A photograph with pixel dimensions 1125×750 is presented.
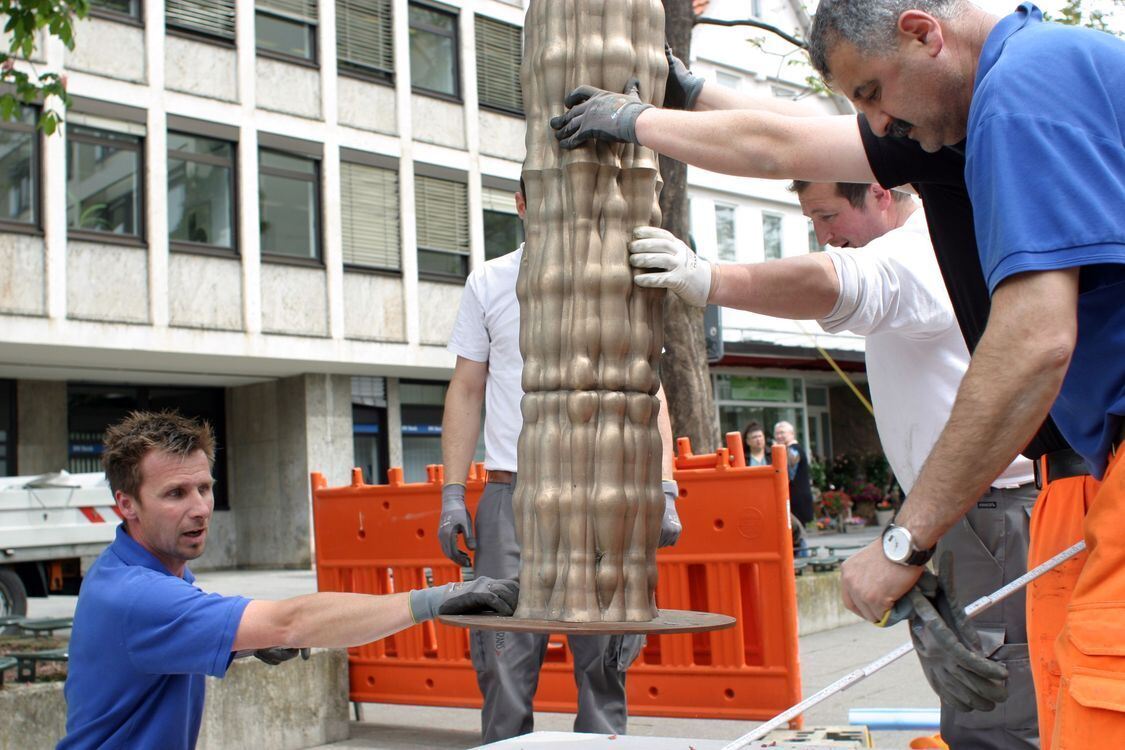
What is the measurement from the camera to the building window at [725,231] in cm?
2706

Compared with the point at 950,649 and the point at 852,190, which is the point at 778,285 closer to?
the point at 852,190

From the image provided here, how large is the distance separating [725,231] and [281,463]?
11740 millimetres

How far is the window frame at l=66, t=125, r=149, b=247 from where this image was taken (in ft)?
54.7

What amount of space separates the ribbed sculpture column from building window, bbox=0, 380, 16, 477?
1648 centimetres

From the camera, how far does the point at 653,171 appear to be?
2822 millimetres

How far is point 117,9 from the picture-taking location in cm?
1733

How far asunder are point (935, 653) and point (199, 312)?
54.6ft

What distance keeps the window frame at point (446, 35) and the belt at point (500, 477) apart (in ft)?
56.6

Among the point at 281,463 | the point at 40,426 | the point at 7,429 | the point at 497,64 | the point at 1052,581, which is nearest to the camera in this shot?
the point at 1052,581

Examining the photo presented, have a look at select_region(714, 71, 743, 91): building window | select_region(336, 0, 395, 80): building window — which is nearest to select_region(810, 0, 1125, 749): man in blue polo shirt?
select_region(336, 0, 395, 80): building window

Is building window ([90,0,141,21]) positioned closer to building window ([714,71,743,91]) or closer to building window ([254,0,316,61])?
building window ([254,0,316,61])

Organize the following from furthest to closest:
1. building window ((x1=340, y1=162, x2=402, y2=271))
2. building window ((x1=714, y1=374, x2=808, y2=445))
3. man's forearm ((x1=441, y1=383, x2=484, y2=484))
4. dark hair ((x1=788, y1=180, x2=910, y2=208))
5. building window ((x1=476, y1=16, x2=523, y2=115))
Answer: building window ((x1=714, y1=374, x2=808, y2=445)) < building window ((x1=476, y1=16, x2=523, y2=115)) < building window ((x1=340, y1=162, x2=402, y2=271)) < man's forearm ((x1=441, y1=383, x2=484, y2=484)) < dark hair ((x1=788, y1=180, x2=910, y2=208))

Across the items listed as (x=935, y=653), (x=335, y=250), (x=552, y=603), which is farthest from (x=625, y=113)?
(x=335, y=250)

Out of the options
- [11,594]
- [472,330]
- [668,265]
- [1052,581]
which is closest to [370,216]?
[11,594]
